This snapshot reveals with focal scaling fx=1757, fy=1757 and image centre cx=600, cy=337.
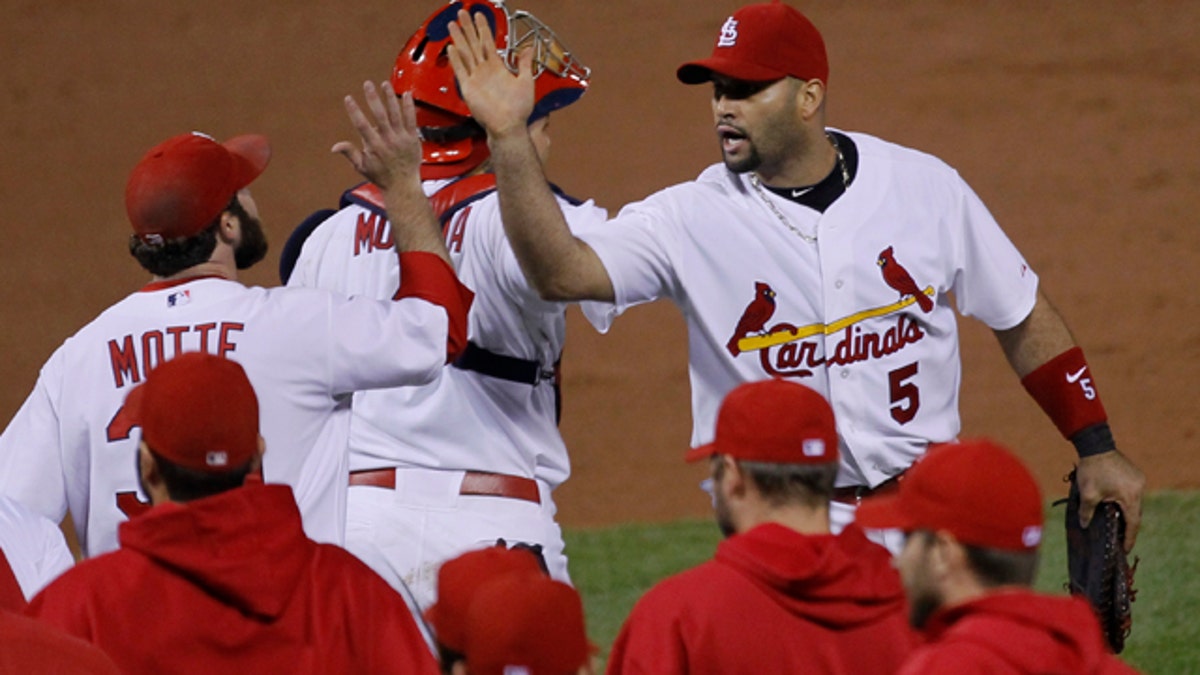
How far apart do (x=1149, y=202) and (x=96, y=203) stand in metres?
6.39

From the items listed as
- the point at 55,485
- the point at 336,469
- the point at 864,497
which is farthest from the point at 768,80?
the point at 55,485

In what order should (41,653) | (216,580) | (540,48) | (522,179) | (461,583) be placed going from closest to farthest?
1. (41,653)
2. (461,583)
3. (216,580)
4. (522,179)
5. (540,48)

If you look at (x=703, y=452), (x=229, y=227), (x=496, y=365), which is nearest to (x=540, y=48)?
(x=496, y=365)

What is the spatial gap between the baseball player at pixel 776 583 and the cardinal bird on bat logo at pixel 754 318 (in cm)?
118

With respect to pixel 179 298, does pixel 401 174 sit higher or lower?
higher

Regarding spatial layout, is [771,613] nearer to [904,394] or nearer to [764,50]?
[904,394]

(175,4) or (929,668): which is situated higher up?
(175,4)

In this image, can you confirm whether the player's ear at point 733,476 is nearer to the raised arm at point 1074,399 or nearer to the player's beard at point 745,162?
the player's beard at point 745,162

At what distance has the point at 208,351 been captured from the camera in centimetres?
329

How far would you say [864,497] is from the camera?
4137 millimetres

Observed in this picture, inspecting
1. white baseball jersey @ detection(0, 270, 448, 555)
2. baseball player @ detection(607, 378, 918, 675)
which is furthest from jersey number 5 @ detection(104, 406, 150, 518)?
baseball player @ detection(607, 378, 918, 675)

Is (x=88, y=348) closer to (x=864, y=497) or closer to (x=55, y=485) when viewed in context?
(x=55, y=485)

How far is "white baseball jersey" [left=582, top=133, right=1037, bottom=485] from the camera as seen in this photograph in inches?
162

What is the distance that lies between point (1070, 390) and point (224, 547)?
247 centimetres
